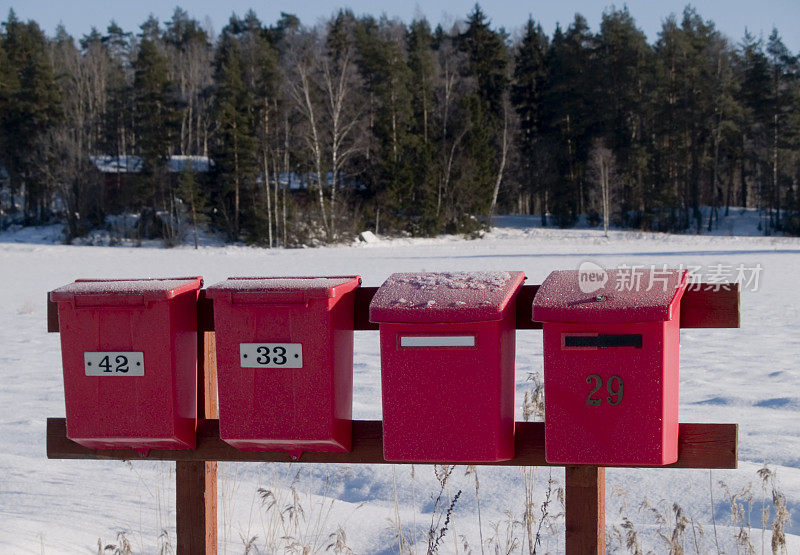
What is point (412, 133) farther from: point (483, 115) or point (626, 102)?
point (626, 102)

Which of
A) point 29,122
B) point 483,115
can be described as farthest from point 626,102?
point 29,122

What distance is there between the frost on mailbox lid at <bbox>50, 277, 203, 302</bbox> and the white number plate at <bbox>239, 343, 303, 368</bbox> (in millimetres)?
285

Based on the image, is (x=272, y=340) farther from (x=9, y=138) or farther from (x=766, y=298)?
(x=9, y=138)

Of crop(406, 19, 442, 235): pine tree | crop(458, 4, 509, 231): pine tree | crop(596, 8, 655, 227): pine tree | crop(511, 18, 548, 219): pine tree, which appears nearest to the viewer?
crop(406, 19, 442, 235): pine tree

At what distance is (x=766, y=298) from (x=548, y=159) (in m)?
33.9

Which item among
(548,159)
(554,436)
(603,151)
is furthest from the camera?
(548,159)

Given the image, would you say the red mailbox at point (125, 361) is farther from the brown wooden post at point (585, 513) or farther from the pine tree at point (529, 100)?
the pine tree at point (529, 100)

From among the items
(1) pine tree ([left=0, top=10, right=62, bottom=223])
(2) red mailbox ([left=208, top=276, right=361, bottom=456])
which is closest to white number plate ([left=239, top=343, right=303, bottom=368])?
(2) red mailbox ([left=208, top=276, right=361, bottom=456])

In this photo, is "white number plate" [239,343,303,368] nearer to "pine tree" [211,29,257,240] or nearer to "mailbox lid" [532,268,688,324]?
"mailbox lid" [532,268,688,324]

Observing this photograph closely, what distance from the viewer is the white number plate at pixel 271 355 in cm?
240

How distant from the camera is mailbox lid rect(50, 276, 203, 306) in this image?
249cm

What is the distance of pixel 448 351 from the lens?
2307 millimetres

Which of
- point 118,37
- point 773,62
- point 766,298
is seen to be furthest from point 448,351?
point 118,37

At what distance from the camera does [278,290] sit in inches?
93.8
